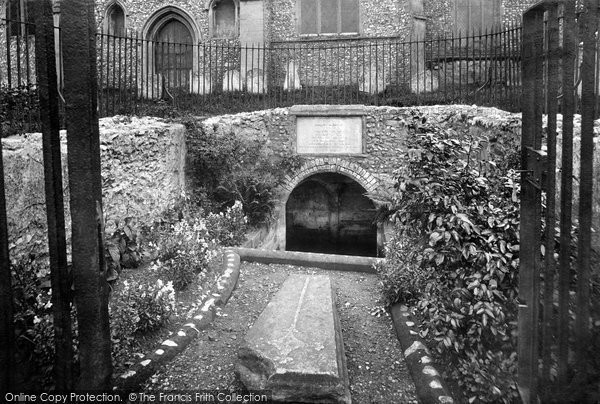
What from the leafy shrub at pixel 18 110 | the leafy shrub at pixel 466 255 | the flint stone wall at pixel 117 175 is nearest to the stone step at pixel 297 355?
the leafy shrub at pixel 466 255

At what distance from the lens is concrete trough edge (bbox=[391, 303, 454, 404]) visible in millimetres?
3127

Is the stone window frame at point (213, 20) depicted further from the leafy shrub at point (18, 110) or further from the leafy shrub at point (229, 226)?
the leafy shrub at point (18, 110)

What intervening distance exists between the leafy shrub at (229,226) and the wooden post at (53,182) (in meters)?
5.24

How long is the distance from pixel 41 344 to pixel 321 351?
2.06 metres

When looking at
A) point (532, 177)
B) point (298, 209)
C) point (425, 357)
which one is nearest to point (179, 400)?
point (425, 357)

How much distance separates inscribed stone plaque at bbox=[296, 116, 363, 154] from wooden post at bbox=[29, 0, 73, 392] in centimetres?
785

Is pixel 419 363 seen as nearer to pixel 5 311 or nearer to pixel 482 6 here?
pixel 5 311

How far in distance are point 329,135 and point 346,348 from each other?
19.9 feet

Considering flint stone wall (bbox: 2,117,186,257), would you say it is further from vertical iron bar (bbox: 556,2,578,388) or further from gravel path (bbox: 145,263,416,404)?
vertical iron bar (bbox: 556,2,578,388)

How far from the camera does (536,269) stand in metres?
1.96

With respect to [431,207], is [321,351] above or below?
below

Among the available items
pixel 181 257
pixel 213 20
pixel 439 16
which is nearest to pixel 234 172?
pixel 181 257

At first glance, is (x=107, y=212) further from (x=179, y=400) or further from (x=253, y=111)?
(x=253, y=111)

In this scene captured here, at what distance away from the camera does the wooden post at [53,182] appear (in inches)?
64.1
